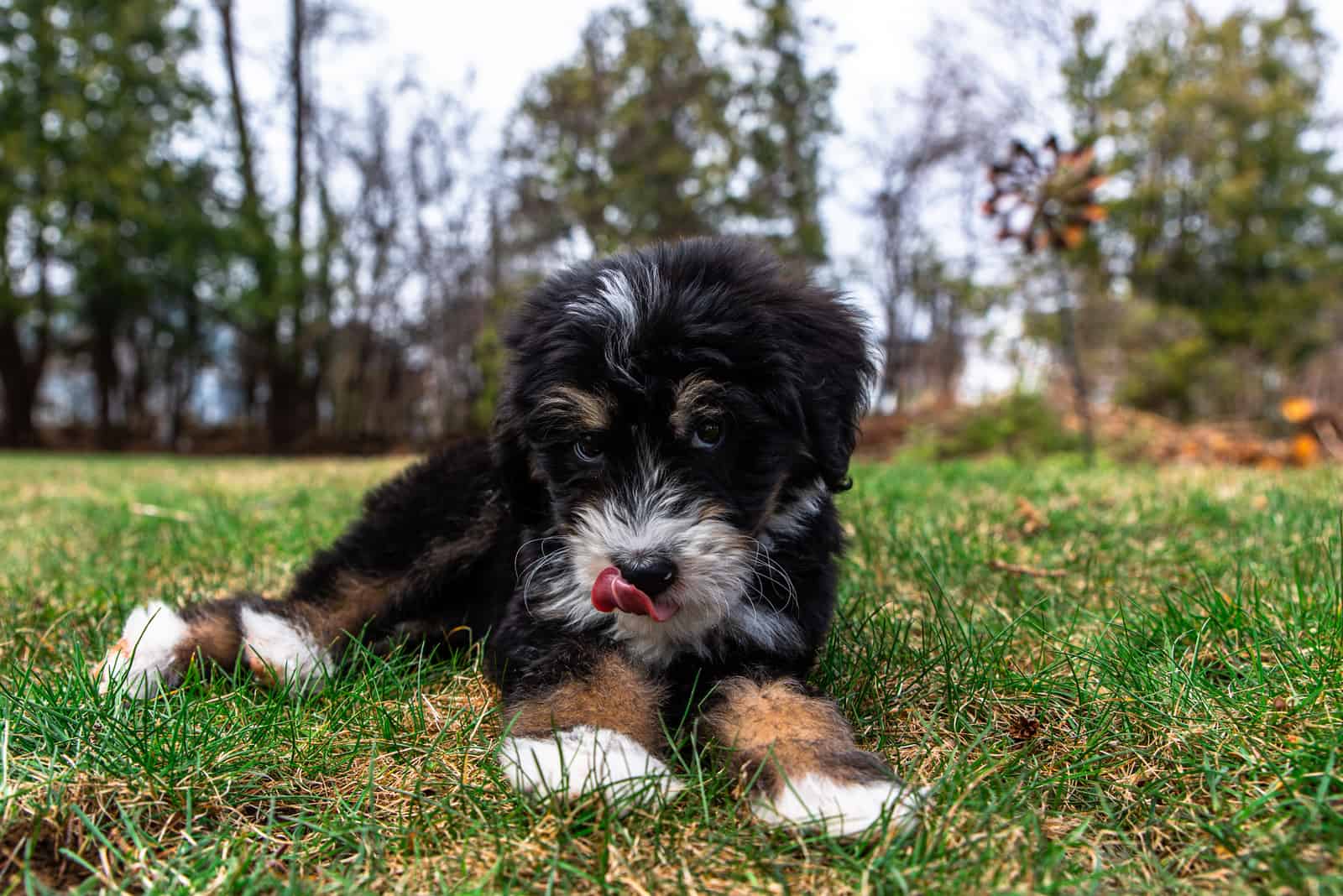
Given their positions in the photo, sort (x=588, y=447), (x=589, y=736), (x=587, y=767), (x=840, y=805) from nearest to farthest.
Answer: (x=840, y=805)
(x=587, y=767)
(x=589, y=736)
(x=588, y=447)

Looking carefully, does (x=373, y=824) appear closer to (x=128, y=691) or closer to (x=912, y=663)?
(x=128, y=691)

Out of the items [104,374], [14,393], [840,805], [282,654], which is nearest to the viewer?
[840,805]

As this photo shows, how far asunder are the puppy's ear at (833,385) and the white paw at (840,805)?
95cm

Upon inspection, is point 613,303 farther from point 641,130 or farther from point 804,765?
point 641,130

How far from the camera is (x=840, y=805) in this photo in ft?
5.76

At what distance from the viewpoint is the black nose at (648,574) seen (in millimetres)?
1992

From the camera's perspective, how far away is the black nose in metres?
1.99

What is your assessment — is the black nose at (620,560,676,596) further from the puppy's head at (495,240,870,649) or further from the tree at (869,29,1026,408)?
the tree at (869,29,1026,408)

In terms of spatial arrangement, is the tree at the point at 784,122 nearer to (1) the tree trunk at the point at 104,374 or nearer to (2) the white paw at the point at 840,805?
(2) the white paw at the point at 840,805

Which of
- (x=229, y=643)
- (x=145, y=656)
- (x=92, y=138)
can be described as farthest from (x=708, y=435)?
(x=92, y=138)

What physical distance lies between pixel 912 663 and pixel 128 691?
2.15 m

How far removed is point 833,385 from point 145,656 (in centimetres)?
217

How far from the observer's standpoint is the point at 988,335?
20047 millimetres

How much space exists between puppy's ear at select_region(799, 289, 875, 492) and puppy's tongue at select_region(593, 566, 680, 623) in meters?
0.70
